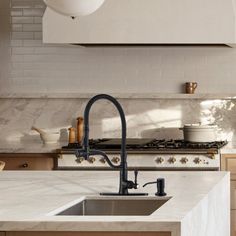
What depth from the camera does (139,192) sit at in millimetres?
3723

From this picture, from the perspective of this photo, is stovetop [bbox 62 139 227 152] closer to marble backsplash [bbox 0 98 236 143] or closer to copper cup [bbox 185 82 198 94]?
marble backsplash [bbox 0 98 236 143]

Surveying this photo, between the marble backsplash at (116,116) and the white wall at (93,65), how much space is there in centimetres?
12

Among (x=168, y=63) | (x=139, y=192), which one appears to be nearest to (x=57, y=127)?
(x=168, y=63)

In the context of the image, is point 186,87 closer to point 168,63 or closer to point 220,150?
point 168,63

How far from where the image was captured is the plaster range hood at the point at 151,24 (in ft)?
21.6

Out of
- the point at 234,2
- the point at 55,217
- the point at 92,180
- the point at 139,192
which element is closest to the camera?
the point at 55,217

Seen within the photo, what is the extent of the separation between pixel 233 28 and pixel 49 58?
1.85 metres

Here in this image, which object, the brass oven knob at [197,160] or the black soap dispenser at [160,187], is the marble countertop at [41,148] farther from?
the black soap dispenser at [160,187]

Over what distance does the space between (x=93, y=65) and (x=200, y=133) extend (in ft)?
4.22

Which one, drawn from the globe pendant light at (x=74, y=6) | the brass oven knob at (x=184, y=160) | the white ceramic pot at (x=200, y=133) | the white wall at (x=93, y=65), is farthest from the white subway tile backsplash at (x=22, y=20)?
the globe pendant light at (x=74, y=6)

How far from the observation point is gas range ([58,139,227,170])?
647 cm

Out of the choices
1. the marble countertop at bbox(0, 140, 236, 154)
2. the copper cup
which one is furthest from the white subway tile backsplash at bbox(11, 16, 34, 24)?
the copper cup

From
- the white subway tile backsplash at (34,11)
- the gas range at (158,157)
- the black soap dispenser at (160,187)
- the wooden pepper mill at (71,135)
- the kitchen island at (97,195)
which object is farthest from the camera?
the white subway tile backsplash at (34,11)

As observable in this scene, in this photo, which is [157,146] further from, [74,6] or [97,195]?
[97,195]
